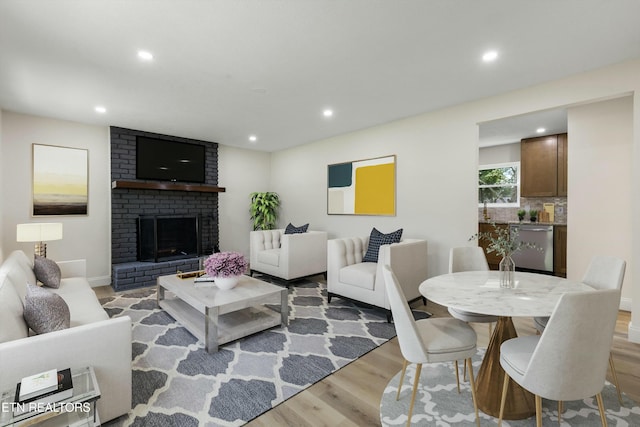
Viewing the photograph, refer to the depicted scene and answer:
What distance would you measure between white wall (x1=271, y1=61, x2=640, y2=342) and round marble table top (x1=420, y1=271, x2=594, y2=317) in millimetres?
1467

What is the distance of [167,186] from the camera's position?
4906 millimetres

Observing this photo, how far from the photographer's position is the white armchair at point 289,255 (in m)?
4.45

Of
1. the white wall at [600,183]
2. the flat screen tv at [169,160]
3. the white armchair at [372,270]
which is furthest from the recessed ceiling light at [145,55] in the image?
the white wall at [600,183]

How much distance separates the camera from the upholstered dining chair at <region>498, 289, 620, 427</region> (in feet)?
4.21

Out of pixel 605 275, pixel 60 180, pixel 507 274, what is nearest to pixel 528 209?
pixel 605 275

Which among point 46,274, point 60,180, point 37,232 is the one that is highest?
point 60,180

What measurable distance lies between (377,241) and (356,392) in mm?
2146

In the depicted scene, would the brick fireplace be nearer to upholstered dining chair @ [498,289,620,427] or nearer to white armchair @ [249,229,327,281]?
white armchair @ [249,229,327,281]

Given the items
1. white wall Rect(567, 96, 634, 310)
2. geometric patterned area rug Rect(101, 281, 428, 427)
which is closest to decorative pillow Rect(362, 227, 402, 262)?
geometric patterned area rug Rect(101, 281, 428, 427)

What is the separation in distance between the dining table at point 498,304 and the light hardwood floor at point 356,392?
638mm

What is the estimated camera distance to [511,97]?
335 cm

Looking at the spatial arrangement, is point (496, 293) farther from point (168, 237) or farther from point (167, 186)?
point (168, 237)

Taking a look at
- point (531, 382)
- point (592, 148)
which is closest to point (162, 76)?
point (531, 382)

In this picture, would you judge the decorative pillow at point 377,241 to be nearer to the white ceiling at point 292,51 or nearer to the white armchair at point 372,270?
the white armchair at point 372,270
